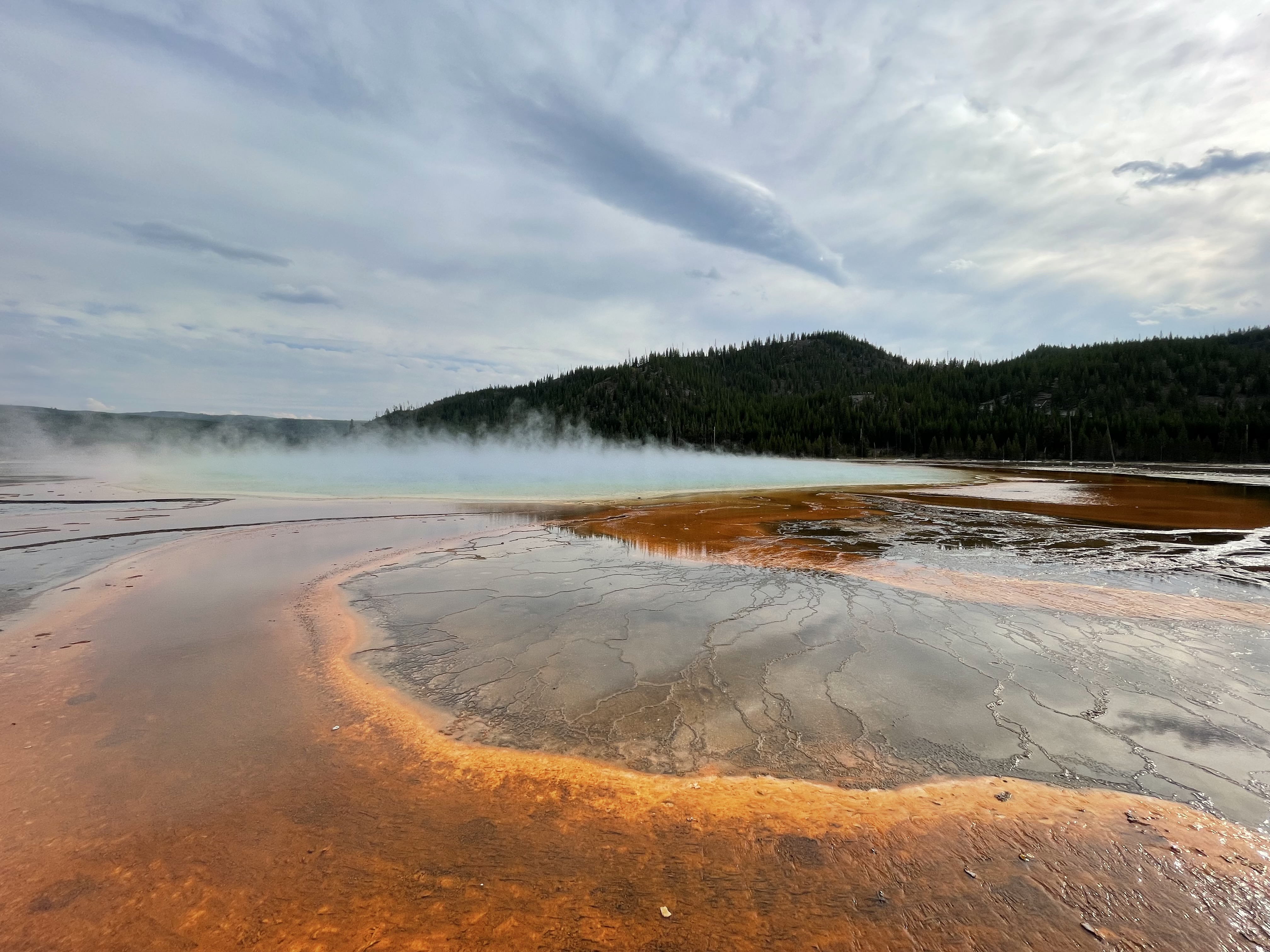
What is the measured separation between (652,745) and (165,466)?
6746 centimetres

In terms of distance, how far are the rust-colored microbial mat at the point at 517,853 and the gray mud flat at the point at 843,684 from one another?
361 mm

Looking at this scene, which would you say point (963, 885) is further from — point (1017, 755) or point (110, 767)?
point (110, 767)

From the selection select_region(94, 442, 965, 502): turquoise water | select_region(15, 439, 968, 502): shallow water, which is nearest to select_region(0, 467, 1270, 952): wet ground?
select_region(15, 439, 968, 502): shallow water

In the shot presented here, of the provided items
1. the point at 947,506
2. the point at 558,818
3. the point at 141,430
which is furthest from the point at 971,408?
the point at 141,430

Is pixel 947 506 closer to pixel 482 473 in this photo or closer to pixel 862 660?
pixel 862 660

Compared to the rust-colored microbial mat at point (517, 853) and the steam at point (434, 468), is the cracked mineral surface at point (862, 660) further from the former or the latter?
the steam at point (434, 468)

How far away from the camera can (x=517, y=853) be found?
10.1ft

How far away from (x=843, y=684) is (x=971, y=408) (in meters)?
103

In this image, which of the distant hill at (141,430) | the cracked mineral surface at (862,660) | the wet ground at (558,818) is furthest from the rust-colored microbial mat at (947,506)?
the distant hill at (141,430)

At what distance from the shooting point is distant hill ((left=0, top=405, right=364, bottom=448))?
97.1 m

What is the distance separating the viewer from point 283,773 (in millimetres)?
3861

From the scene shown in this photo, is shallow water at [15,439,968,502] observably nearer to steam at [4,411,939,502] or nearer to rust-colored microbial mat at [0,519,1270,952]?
steam at [4,411,939,502]

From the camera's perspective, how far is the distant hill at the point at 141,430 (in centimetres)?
9706

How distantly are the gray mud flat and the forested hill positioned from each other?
253 feet
